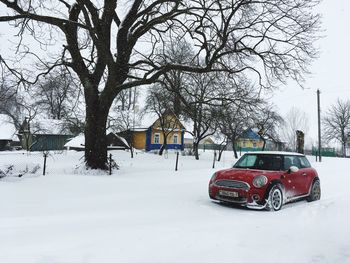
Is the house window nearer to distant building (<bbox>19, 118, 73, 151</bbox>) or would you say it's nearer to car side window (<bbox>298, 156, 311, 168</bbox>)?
distant building (<bbox>19, 118, 73, 151</bbox>)

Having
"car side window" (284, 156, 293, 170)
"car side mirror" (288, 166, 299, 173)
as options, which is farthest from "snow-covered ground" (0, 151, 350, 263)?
"car side window" (284, 156, 293, 170)

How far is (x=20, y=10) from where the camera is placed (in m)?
11.7

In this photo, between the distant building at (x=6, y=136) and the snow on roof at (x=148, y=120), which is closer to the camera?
the snow on roof at (x=148, y=120)

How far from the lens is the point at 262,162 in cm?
876

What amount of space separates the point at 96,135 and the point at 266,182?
9.01m

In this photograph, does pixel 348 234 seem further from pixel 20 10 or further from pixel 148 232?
pixel 20 10

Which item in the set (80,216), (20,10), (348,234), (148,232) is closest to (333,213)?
(348,234)

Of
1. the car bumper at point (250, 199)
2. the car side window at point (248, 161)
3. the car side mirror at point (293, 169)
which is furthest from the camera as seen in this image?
the car side window at point (248, 161)

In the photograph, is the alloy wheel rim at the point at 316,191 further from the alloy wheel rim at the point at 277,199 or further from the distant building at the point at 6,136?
the distant building at the point at 6,136

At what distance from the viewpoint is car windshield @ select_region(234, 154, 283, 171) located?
8.52 metres

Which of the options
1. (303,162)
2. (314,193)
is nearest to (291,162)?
(303,162)

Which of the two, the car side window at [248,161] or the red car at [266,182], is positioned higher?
the car side window at [248,161]

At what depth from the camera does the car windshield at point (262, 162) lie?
8.52 metres

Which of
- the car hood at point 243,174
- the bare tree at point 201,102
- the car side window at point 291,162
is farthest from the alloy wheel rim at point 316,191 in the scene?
the bare tree at point 201,102
